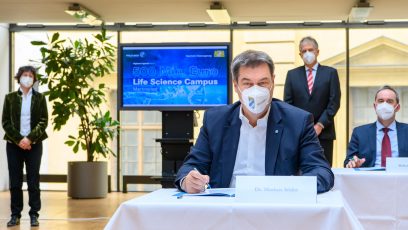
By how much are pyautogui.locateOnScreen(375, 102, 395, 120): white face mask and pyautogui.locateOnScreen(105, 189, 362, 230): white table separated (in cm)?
277

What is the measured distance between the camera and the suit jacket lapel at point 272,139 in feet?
8.84

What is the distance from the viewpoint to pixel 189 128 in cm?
652

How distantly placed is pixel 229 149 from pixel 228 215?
2.40ft

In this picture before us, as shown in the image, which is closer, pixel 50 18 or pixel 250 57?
pixel 250 57

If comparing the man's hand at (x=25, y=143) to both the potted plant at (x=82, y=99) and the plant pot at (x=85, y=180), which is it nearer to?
the potted plant at (x=82, y=99)

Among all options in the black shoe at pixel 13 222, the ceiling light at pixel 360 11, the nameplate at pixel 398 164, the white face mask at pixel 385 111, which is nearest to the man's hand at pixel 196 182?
the nameplate at pixel 398 164

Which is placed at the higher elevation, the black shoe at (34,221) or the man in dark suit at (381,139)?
the man in dark suit at (381,139)

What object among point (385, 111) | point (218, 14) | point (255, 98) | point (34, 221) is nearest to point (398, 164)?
point (385, 111)

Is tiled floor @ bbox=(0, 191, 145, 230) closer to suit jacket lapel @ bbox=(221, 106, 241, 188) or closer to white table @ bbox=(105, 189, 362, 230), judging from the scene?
suit jacket lapel @ bbox=(221, 106, 241, 188)

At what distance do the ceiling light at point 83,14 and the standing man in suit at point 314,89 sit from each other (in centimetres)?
396

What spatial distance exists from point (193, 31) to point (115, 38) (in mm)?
1244

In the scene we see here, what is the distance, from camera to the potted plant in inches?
386

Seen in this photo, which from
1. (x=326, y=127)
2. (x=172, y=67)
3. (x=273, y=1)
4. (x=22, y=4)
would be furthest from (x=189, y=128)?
(x=22, y=4)

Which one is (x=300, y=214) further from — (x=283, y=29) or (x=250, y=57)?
(x=283, y=29)
